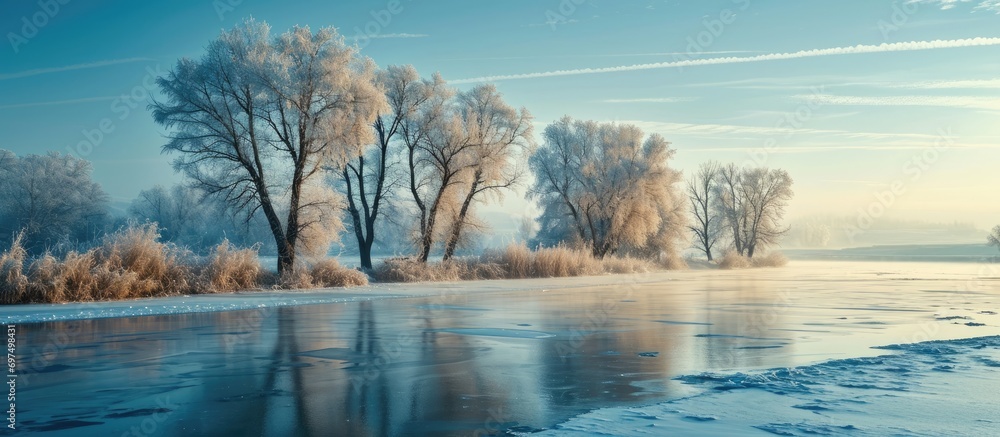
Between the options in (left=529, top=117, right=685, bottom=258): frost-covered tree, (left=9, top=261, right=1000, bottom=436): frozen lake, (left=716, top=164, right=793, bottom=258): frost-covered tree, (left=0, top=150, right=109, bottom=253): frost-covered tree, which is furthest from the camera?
(left=716, top=164, right=793, bottom=258): frost-covered tree

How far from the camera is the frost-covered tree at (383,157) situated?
3509 cm

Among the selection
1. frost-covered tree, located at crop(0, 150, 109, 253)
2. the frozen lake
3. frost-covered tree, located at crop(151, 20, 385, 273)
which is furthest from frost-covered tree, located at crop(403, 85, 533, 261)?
frost-covered tree, located at crop(0, 150, 109, 253)

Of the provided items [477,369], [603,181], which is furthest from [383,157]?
[477,369]

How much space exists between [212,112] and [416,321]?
1536 centimetres

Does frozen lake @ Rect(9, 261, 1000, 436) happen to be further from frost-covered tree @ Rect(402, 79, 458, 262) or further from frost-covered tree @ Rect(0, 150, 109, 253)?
frost-covered tree @ Rect(0, 150, 109, 253)

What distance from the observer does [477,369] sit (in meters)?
7.83

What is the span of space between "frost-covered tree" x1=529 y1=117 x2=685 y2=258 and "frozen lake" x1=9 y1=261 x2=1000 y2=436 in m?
33.5

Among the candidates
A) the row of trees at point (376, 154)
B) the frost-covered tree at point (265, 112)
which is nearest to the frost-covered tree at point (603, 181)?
the row of trees at point (376, 154)

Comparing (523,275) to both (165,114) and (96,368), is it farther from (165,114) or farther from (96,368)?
(96,368)

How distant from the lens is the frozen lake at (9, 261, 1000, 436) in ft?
17.8

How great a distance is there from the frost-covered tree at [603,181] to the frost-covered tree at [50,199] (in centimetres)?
3381

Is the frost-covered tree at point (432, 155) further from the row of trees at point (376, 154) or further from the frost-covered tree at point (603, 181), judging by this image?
the frost-covered tree at point (603, 181)

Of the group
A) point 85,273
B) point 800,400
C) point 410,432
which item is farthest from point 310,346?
point 85,273

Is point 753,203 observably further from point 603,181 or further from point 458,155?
point 458,155
